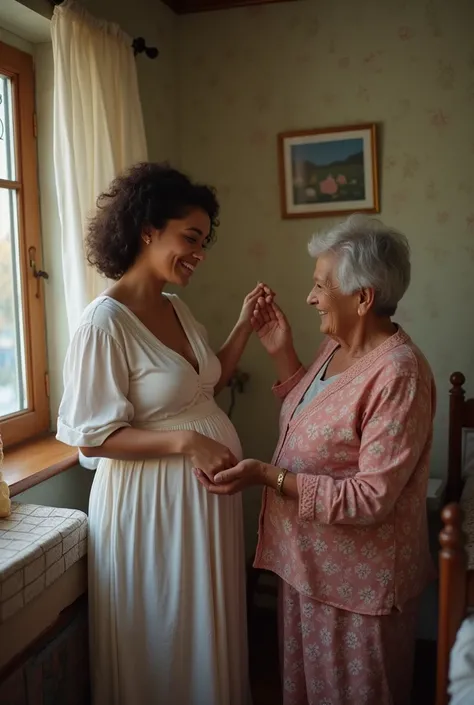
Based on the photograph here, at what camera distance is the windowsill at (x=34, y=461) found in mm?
1751

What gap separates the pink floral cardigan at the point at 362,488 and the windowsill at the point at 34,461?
0.60 metres

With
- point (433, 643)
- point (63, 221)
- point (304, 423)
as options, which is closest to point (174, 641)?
point (304, 423)

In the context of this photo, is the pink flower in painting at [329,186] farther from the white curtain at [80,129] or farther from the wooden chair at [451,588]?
the wooden chair at [451,588]

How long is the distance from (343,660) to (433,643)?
1059mm

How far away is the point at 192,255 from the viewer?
175cm

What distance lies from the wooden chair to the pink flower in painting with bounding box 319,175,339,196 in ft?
4.94

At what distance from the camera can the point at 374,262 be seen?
5.35 feet

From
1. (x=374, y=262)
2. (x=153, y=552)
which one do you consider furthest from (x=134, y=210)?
(x=153, y=552)

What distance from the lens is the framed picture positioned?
98.1 inches

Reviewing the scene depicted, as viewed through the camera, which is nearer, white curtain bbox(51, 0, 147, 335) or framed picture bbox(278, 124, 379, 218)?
white curtain bbox(51, 0, 147, 335)

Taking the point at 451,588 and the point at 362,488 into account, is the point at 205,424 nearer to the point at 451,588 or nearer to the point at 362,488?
the point at 362,488

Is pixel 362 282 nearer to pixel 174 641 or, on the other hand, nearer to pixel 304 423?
pixel 304 423

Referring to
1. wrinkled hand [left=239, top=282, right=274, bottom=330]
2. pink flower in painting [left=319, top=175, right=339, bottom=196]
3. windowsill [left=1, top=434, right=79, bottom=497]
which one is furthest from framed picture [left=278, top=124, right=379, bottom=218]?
windowsill [left=1, top=434, right=79, bottom=497]

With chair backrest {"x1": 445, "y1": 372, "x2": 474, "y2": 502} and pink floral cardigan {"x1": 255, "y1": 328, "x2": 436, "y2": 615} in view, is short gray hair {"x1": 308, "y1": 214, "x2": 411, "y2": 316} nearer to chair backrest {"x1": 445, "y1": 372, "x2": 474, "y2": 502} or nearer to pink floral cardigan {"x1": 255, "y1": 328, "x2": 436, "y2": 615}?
pink floral cardigan {"x1": 255, "y1": 328, "x2": 436, "y2": 615}
